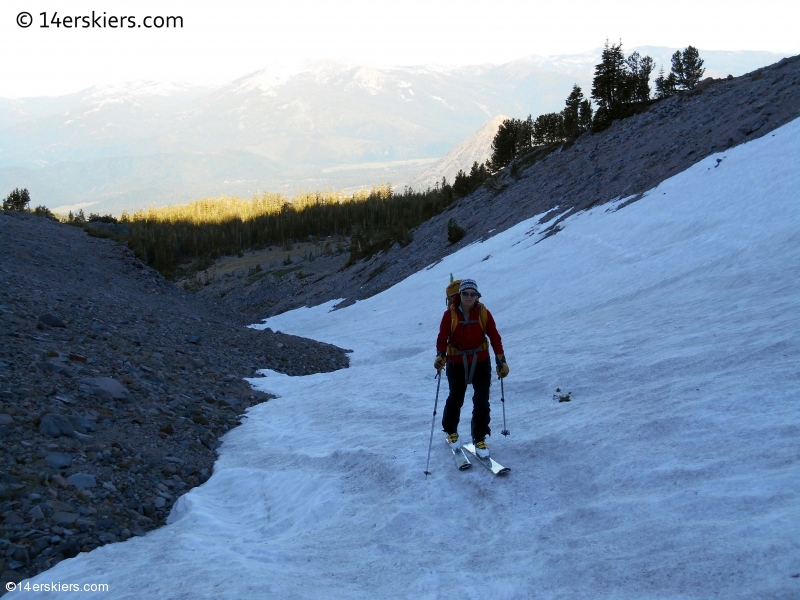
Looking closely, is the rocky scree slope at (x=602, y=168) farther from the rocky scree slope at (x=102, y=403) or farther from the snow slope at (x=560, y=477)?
the rocky scree slope at (x=102, y=403)

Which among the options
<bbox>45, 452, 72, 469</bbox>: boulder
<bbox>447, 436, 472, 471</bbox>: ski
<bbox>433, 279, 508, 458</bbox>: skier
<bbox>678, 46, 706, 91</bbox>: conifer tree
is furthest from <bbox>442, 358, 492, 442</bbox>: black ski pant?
<bbox>678, 46, 706, 91</bbox>: conifer tree

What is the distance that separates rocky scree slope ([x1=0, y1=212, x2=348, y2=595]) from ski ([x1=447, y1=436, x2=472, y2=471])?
445 cm

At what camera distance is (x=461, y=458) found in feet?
31.0

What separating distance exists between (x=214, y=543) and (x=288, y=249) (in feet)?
320

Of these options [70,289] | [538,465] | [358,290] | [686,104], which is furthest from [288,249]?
[538,465]

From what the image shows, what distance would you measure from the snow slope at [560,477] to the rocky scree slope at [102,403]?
59 cm

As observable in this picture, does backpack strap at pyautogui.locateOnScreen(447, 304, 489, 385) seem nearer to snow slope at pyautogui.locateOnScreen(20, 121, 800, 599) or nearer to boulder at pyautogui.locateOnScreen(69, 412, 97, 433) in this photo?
snow slope at pyautogui.locateOnScreen(20, 121, 800, 599)

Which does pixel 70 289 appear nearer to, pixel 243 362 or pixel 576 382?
pixel 243 362

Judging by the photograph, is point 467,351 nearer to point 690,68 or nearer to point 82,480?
point 82,480

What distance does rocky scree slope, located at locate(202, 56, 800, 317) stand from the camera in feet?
98.8

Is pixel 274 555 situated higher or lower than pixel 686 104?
lower

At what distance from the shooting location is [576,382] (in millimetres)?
12719

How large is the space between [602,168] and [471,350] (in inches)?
1262

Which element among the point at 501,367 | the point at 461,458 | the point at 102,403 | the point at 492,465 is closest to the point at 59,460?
the point at 102,403
